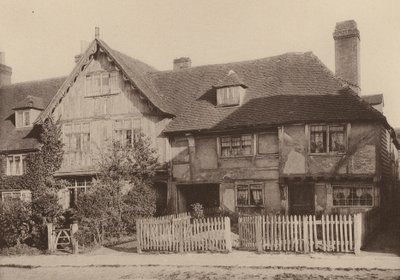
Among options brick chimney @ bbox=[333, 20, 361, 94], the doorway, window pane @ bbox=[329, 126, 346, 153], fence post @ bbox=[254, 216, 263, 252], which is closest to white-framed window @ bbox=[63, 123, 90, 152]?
the doorway

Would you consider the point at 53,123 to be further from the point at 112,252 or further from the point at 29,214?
the point at 112,252

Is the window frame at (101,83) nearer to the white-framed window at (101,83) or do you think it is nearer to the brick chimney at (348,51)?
the white-framed window at (101,83)

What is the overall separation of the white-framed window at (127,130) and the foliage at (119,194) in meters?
0.46

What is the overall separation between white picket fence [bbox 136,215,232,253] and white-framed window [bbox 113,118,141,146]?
30.2 ft

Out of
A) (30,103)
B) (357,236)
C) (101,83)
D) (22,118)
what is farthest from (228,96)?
(22,118)

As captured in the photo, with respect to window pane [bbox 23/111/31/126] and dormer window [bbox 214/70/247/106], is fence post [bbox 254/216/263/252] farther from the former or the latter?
window pane [bbox 23/111/31/126]

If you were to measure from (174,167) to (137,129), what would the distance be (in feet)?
10.2

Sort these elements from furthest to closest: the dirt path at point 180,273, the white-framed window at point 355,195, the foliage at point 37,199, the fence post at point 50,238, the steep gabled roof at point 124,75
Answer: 1. the steep gabled roof at point 124,75
2. the white-framed window at point 355,195
3. the foliage at point 37,199
4. the fence post at point 50,238
5. the dirt path at point 180,273

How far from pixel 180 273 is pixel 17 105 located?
2156 centimetres

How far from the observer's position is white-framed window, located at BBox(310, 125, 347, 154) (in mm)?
21906

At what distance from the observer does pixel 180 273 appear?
1390 centimetres

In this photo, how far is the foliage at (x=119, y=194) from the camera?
20.6 meters

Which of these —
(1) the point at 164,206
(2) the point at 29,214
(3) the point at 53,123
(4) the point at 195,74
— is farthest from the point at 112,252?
(4) the point at 195,74

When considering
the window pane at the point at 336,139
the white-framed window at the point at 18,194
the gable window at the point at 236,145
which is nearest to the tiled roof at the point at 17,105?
the white-framed window at the point at 18,194
